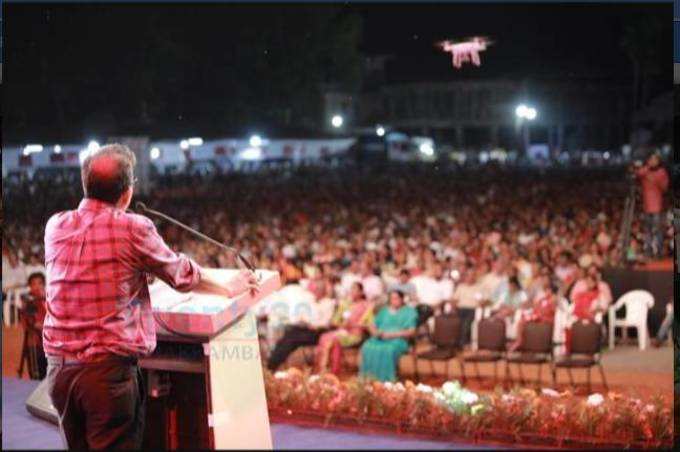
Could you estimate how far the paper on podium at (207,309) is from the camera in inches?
130

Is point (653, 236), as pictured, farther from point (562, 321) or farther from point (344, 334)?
point (344, 334)

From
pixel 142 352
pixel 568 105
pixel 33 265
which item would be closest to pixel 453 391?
pixel 142 352

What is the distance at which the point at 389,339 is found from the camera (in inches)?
374

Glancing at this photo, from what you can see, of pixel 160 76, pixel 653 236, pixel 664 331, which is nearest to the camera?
pixel 664 331

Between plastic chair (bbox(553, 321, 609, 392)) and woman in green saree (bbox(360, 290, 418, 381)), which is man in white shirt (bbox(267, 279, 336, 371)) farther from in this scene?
plastic chair (bbox(553, 321, 609, 392))

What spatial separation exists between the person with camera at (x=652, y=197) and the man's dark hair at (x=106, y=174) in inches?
408

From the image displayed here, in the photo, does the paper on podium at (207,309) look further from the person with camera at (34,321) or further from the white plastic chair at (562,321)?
the white plastic chair at (562,321)

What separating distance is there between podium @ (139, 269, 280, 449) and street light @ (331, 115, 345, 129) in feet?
152

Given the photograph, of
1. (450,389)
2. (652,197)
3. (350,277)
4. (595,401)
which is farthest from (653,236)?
(450,389)

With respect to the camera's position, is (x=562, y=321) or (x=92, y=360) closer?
(x=92, y=360)

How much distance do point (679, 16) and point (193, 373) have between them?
2.67m

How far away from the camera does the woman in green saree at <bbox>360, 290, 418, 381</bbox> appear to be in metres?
9.37

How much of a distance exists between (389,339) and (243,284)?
6332 mm

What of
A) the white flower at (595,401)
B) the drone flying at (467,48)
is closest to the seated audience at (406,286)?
the drone flying at (467,48)
